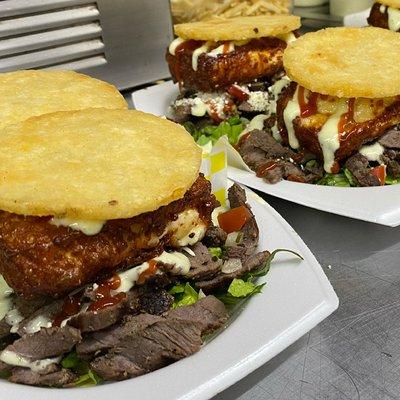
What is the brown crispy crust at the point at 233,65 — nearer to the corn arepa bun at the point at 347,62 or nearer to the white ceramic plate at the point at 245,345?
the corn arepa bun at the point at 347,62

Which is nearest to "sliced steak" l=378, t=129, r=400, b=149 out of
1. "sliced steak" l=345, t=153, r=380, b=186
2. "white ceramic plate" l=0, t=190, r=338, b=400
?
"sliced steak" l=345, t=153, r=380, b=186

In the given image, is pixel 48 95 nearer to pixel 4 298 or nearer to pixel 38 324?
pixel 4 298

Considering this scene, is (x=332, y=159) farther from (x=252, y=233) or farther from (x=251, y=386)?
(x=251, y=386)

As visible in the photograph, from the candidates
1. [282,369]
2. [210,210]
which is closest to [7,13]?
[210,210]

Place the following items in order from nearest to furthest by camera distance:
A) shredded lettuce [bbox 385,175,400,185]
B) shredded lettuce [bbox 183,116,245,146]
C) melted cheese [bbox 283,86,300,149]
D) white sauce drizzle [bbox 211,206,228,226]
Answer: white sauce drizzle [bbox 211,206,228,226]
shredded lettuce [bbox 385,175,400,185]
melted cheese [bbox 283,86,300,149]
shredded lettuce [bbox 183,116,245,146]

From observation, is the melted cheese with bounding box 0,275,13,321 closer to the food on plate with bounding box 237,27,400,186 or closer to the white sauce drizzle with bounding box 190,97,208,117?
the food on plate with bounding box 237,27,400,186

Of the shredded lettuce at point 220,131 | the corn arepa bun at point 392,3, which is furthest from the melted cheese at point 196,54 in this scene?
the corn arepa bun at point 392,3
